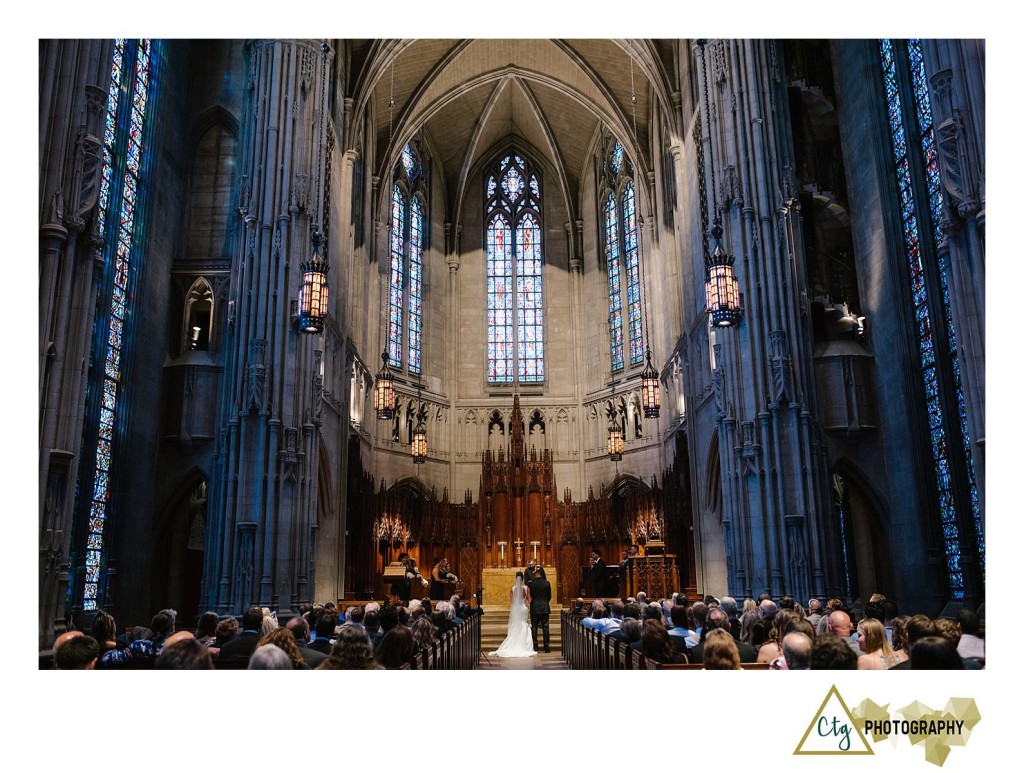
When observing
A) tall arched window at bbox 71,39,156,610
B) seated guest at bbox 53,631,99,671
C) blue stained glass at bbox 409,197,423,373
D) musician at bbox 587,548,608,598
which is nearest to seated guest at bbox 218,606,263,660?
seated guest at bbox 53,631,99,671

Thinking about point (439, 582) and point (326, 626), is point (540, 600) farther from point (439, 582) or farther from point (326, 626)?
point (326, 626)

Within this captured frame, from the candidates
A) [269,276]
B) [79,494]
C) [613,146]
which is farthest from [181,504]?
[613,146]

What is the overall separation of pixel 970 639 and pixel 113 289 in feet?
60.5

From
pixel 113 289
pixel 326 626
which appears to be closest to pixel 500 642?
pixel 326 626

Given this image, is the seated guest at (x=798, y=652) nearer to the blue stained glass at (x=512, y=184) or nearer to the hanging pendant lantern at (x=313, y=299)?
the hanging pendant lantern at (x=313, y=299)

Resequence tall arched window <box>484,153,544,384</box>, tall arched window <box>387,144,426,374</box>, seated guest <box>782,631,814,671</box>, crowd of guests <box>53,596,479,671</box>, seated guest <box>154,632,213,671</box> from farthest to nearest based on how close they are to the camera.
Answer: tall arched window <box>484,153,544,384</box>, tall arched window <box>387,144,426,374</box>, seated guest <box>782,631,814,671</box>, crowd of guests <box>53,596,479,671</box>, seated guest <box>154,632,213,671</box>

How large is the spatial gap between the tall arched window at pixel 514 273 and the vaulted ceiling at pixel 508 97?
1381 mm

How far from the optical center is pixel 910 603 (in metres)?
17.7

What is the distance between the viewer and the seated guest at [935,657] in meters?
4.75

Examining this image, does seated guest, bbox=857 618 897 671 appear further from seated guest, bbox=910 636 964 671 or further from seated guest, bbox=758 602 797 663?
seated guest, bbox=910 636 964 671

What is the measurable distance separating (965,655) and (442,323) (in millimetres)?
31212

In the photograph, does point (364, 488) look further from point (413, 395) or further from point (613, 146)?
point (613, 146)
